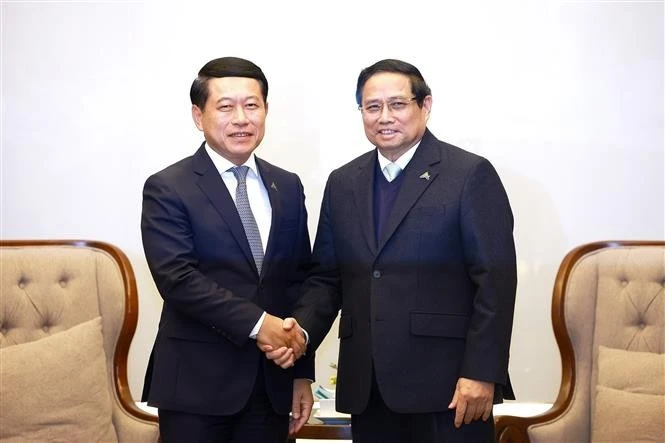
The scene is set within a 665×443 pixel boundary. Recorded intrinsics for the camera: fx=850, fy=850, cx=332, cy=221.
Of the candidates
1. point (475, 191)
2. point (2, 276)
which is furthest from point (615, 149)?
point (2, 276)

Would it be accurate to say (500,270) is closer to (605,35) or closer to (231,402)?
(231,402)

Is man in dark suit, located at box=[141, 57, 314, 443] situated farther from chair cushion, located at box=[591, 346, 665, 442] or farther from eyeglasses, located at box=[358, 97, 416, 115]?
chair cushion, located at box=[591, 346, 665, 442]

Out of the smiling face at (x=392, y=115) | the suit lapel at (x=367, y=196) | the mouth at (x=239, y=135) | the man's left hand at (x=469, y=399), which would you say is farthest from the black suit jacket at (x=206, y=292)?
the man's left hand at (x=469, y=399)

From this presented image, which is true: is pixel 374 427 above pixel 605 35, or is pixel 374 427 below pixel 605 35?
below

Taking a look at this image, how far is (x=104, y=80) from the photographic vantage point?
3482 mm

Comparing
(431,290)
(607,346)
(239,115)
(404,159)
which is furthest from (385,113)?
(607,346)

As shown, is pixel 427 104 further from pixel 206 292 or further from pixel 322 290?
pixel 206 292

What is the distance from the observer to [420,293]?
221 cm

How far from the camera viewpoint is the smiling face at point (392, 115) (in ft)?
7.67

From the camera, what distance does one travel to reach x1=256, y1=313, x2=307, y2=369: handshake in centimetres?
220

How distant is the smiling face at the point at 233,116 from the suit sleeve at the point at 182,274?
0.20m

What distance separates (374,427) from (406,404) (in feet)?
0.47

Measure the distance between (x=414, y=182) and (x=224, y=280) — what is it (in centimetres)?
57

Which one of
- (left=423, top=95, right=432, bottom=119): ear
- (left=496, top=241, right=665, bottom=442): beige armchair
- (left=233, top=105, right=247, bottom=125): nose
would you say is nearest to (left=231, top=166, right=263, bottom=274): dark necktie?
(left=233, top=105, right=247, bottom=125): nose
